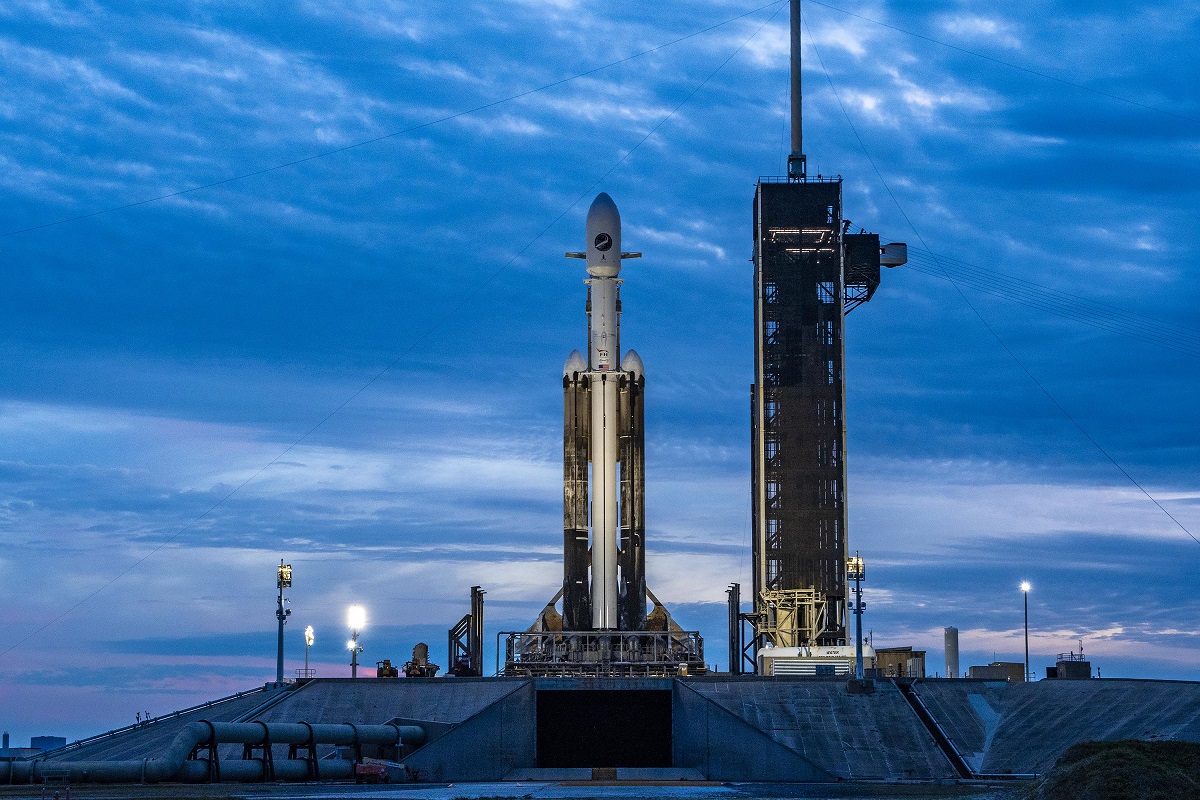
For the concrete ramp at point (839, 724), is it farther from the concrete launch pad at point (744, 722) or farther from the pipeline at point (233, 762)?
the pipeline at point (233, 762)

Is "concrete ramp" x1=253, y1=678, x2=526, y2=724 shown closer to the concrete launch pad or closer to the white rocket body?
the concrete launch pad

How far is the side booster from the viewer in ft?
235

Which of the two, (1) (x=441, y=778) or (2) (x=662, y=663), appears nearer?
(1) (x=441, y=778)

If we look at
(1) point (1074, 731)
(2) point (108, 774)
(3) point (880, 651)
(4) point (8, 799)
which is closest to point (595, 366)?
(3) point (880, 651)

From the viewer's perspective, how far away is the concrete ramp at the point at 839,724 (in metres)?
51.8

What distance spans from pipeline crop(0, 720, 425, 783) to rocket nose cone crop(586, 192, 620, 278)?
87.5ft

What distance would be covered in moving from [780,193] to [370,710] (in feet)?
132

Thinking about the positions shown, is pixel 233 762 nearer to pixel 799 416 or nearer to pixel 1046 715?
pixel 1046 715

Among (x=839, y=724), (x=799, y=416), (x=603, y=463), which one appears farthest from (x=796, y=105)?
(x=839, y=724)

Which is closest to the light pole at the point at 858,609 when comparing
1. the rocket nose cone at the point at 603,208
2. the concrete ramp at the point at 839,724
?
the concrete ramp at the point at 839,724

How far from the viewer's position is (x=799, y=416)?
83438mm

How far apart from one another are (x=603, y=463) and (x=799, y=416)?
51.0ft

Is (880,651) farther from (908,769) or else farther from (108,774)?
(108,774)

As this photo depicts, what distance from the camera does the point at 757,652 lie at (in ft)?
255
